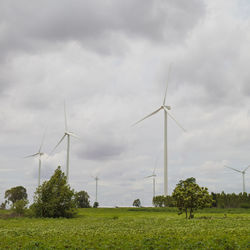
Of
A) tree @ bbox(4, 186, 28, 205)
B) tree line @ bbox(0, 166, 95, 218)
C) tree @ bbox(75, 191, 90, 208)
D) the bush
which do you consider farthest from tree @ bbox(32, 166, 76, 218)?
tree @ bbox(4, 186, 28, 205)

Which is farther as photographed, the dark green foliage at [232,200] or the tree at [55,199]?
the dark green foliage at [232,200]

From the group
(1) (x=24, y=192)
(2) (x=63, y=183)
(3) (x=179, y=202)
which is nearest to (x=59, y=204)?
(2) (x=63, y=183)

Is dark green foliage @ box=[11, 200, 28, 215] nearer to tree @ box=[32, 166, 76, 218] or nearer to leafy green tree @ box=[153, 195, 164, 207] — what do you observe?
tree @ box=[32, 166, 76, 218]

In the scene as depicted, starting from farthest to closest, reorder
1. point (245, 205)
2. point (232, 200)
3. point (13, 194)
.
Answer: point (13, 194) < point (232, 200) < point (245, 205)

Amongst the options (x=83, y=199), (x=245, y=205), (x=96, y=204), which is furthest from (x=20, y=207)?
(x=245, y=205)

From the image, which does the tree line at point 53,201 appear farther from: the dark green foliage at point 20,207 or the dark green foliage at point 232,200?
the dark green foliage at point 232,200

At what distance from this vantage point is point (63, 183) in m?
80.4

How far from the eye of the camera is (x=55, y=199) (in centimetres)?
7562

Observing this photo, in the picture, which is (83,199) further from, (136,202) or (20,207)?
(20,207)

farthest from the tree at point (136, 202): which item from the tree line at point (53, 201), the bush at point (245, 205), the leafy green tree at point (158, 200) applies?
the tree line at point (53, 201)

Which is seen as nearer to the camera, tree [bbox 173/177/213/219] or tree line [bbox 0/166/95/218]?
tree [bbox 173/177/213/219]

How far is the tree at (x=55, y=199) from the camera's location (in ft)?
248

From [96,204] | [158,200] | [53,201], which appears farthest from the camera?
[96,204]

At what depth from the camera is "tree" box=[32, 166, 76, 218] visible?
75625mm
